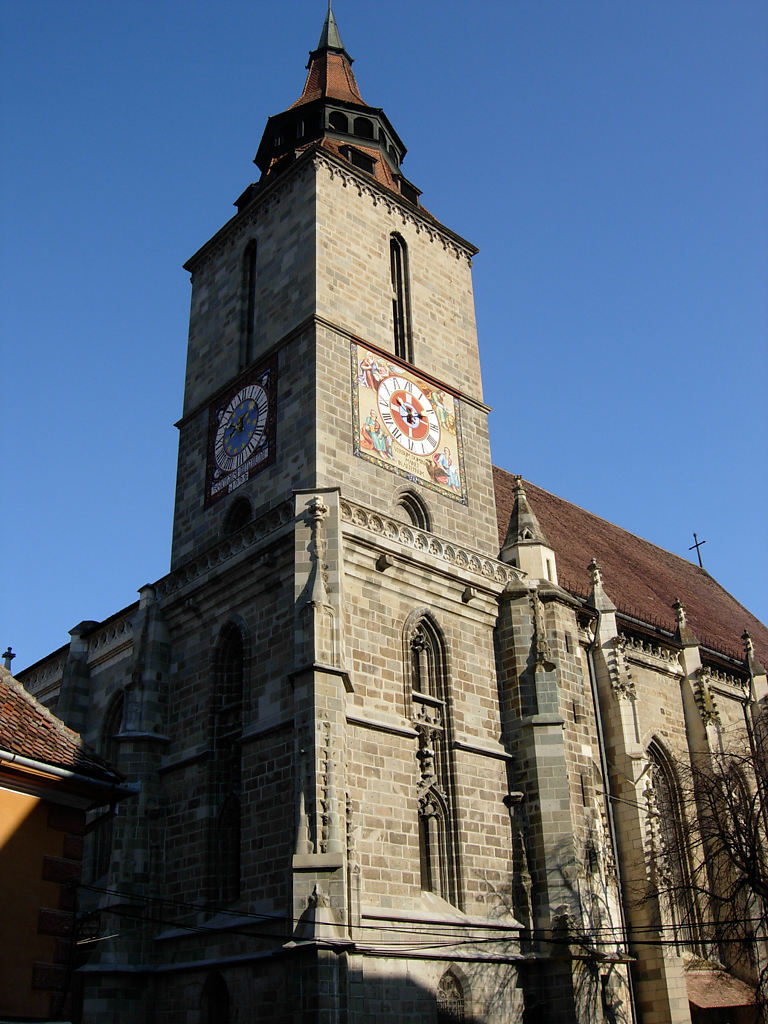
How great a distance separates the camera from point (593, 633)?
20219 millimetres

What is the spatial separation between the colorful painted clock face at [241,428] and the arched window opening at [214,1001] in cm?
894

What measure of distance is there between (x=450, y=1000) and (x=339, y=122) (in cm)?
1887

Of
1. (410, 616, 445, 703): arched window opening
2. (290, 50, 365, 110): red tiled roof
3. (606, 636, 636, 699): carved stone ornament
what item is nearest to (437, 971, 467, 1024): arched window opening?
(410, 616, 445, 703): arched window opening

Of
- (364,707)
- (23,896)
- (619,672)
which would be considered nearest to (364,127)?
(619,672)

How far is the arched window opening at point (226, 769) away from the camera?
16.1 m

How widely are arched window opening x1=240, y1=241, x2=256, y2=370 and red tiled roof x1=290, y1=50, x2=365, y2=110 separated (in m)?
4.95

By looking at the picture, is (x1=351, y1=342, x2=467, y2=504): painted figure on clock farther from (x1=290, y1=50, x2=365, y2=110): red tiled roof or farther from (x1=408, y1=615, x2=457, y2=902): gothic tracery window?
(x1=290, y1=50, x2=365, y2=110): red tiled roof

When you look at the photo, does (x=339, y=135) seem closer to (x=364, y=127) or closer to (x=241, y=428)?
(x=364, y=127)

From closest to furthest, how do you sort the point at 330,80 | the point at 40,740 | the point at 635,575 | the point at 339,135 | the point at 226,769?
the point at 40,740 < the point at 226,769 < the point at 339,135 < the point at 330,80 < the point at 635,575

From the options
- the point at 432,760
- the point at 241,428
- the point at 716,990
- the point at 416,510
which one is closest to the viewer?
the point at 432,760

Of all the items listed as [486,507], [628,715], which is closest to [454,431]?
[486,507]

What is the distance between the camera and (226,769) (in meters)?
16.9

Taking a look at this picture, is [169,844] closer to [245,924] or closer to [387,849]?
[245,924]

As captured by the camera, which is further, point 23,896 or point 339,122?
point 339,122
